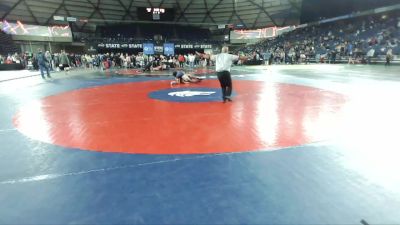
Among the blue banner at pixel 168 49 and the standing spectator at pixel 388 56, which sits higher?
the blue banner at pixel 168 49

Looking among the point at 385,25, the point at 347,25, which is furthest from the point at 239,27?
the point at 385,25

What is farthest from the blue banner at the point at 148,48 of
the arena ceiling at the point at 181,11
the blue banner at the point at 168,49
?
the arena ceiling at the point at 181,11

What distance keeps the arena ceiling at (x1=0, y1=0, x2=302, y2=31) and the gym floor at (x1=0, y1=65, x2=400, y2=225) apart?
36.0 m

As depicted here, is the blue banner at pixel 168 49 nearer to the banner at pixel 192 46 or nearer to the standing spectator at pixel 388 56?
the banner at pixel 192 46

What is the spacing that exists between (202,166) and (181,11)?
1831 inches

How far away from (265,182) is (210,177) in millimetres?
551

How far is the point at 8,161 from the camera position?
3420mm

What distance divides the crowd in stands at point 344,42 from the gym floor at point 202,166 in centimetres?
2197

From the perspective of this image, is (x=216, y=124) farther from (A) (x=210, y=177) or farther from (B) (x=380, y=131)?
(B) (x=380, y=131)

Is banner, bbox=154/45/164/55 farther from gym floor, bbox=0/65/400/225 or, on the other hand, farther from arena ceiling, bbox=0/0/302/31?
gym floor, bbox=0/65/400/225

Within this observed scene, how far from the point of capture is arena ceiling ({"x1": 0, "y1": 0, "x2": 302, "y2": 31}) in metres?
36.8

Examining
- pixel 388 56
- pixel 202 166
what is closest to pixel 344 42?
pixel 388 56

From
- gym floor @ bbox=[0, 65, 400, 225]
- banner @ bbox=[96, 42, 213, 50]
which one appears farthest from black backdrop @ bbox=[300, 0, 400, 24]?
gym floor @ bbox=[0, 65, 400, 225]

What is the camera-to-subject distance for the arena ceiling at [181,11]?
3675cm
